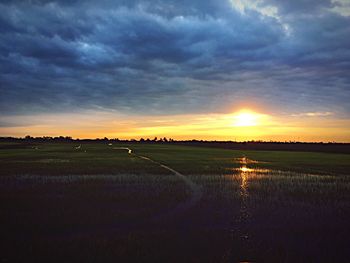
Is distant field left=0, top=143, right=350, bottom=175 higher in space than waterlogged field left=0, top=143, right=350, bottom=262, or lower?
higher

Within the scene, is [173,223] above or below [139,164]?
below

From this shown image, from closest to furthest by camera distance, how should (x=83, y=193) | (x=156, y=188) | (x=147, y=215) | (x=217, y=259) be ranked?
(x=217, y=259) → (x=147, y=215) → (x=83, y=193) → (x=156, y=188)

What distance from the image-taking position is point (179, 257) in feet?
33.3

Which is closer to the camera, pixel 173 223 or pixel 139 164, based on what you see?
pixel 173 223

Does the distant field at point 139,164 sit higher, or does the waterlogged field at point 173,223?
the distant field at point 139,164

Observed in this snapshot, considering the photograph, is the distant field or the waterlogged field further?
the distant field

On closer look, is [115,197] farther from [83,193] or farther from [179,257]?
[179,257]

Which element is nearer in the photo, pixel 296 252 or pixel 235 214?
pixel 296 252

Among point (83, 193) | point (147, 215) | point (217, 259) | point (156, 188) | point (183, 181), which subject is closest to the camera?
point (217, 259)

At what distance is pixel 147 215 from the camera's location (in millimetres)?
15039

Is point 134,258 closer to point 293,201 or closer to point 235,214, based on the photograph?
point 235,214

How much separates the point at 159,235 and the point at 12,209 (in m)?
7.50

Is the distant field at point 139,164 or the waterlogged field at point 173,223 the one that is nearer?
the waterlogged field at point 173,223

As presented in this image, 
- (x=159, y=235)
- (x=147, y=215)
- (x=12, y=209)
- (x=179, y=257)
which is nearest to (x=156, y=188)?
(x=147, y=215)
